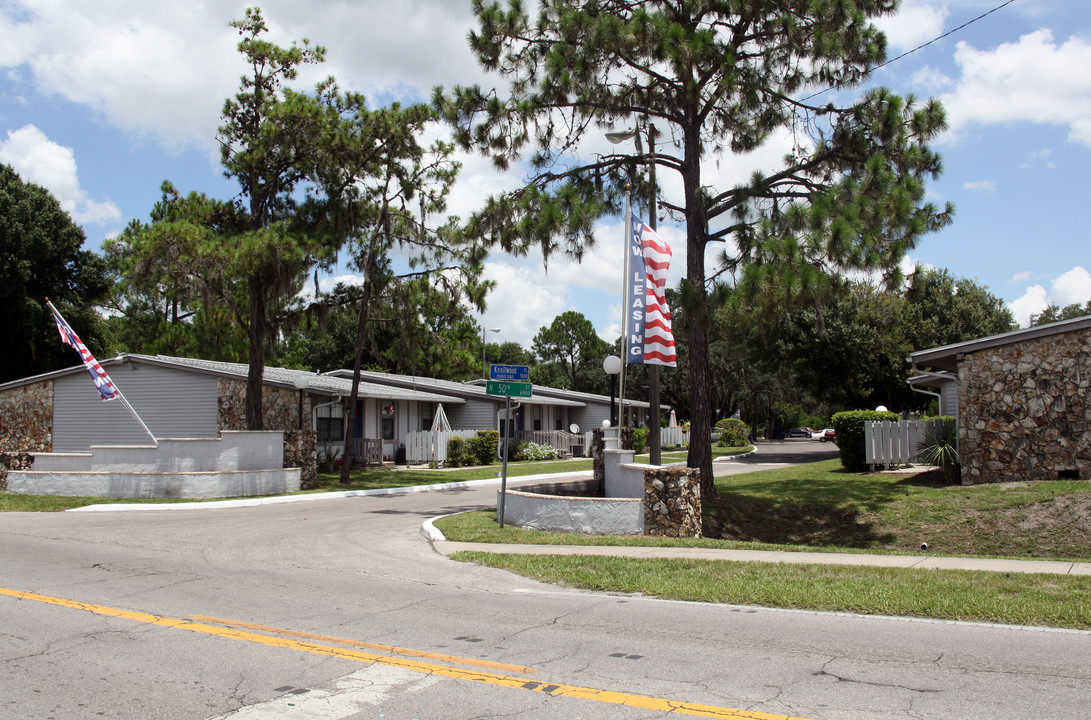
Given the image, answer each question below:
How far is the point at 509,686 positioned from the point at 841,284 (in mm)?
11304

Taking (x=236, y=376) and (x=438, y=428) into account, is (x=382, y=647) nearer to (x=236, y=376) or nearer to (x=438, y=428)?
(x=236, y=376)

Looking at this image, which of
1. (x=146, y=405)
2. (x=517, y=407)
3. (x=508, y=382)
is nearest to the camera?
(x=508, y=382)

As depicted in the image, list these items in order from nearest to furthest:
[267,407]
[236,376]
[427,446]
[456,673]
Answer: [456,673] → [236,376] → [267,407] → [427,446]

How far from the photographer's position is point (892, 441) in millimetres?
24188

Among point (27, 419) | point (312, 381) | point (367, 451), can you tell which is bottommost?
point (367, 451)

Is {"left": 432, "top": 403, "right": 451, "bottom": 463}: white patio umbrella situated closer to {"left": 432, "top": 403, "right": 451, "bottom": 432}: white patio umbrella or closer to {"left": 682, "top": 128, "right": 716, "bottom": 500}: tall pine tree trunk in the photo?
{"left": 432, "top": 403, "right": 451, "bottom": 432}: white patio umbrella

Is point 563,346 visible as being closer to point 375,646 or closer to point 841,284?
point 841,284

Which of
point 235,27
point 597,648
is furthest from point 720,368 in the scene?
point 597,648

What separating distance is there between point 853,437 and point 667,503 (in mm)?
13652

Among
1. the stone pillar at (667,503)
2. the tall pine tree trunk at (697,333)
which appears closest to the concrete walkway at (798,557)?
the stone pillar at (667,503)

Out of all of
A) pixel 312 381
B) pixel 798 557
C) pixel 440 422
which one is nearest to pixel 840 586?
pixel 798 557

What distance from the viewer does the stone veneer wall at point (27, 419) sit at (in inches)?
1092

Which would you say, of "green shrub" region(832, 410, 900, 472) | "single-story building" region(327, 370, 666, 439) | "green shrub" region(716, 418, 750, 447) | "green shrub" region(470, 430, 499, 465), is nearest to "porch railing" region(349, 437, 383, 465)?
"green shrub" region(470, 430, 499, 465)

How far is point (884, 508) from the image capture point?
56.0ft
